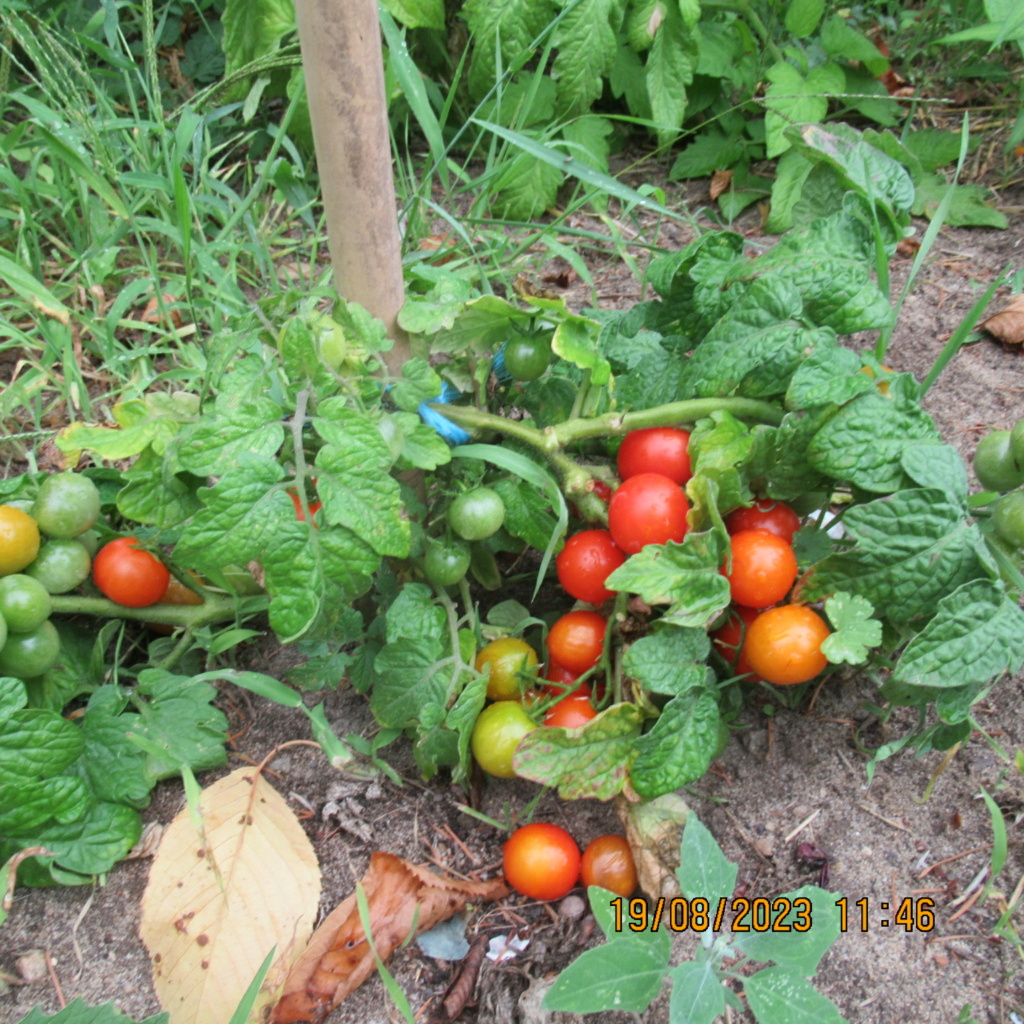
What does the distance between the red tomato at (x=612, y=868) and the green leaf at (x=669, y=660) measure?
272 millimetres

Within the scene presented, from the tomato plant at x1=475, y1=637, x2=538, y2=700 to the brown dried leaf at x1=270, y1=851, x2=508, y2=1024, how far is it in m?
0.30

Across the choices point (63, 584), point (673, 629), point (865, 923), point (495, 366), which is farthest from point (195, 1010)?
point (495, 366)

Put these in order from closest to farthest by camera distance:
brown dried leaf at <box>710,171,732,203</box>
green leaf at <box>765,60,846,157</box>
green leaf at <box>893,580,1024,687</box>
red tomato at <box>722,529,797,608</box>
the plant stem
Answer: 1. green leaf at <box>893,580,1024,687</box>
2. red tomato at <box>722,529,797,608</box>
3. the plant stem
4. green leaf at <box>765,60,846,157</box>
5. brown dried leaf at <box>710,171,732,203</box>

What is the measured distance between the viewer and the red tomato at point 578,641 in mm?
1475

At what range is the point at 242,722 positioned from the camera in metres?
1.63

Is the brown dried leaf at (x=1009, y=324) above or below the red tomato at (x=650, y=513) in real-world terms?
below

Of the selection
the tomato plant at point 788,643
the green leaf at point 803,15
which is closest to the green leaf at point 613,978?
the tomato plant at point 788,643

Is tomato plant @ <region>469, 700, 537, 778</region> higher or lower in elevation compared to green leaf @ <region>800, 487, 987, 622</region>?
lower

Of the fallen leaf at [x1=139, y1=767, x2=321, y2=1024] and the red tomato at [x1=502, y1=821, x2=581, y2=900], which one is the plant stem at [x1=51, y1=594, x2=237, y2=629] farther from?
the red tomato at [x1=502, y1=821, x2=581, y2=900]

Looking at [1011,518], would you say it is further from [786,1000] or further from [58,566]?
[58,566]

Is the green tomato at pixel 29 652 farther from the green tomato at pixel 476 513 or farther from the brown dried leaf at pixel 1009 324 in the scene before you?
the brown dried leaf at pixel 1009 324

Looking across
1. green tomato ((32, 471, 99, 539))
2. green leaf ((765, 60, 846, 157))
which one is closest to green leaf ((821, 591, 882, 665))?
green tomato ((32, 471, 99, 539))

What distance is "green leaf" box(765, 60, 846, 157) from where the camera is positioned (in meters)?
2.35

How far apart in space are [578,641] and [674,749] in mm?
247
